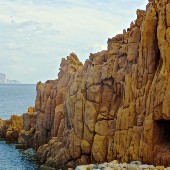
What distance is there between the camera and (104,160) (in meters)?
59.3

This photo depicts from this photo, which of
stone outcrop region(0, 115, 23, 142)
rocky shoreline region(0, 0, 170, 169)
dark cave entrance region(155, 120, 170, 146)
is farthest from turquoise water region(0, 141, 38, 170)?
dark cave entrance region(155, 120, 170, 146)

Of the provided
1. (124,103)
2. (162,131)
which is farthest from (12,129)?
(162,131)

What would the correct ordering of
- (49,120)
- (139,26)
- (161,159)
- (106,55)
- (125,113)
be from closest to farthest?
(161,159) → (125,113) → (139,26) → (106,55) → (49,120)

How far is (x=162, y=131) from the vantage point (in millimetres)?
55031

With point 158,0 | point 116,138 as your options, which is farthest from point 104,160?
point 158,0

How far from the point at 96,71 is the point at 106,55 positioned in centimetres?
355

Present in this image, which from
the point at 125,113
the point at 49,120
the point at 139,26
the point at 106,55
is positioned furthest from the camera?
the point at 49,120

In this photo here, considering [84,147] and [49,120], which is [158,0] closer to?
[84,147]

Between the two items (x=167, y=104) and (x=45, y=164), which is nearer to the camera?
(x=167, y=104)

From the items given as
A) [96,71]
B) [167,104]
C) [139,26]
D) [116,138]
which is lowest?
[116,138]

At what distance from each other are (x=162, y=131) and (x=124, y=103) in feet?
21.7

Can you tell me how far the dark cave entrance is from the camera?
54.0 m

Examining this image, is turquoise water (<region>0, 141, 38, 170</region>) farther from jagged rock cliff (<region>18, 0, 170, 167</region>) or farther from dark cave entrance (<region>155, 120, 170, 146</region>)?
dark cave entrance (<region>155, 120, 170, 146</region>)

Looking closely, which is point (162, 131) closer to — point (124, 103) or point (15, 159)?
point (124, 103)
